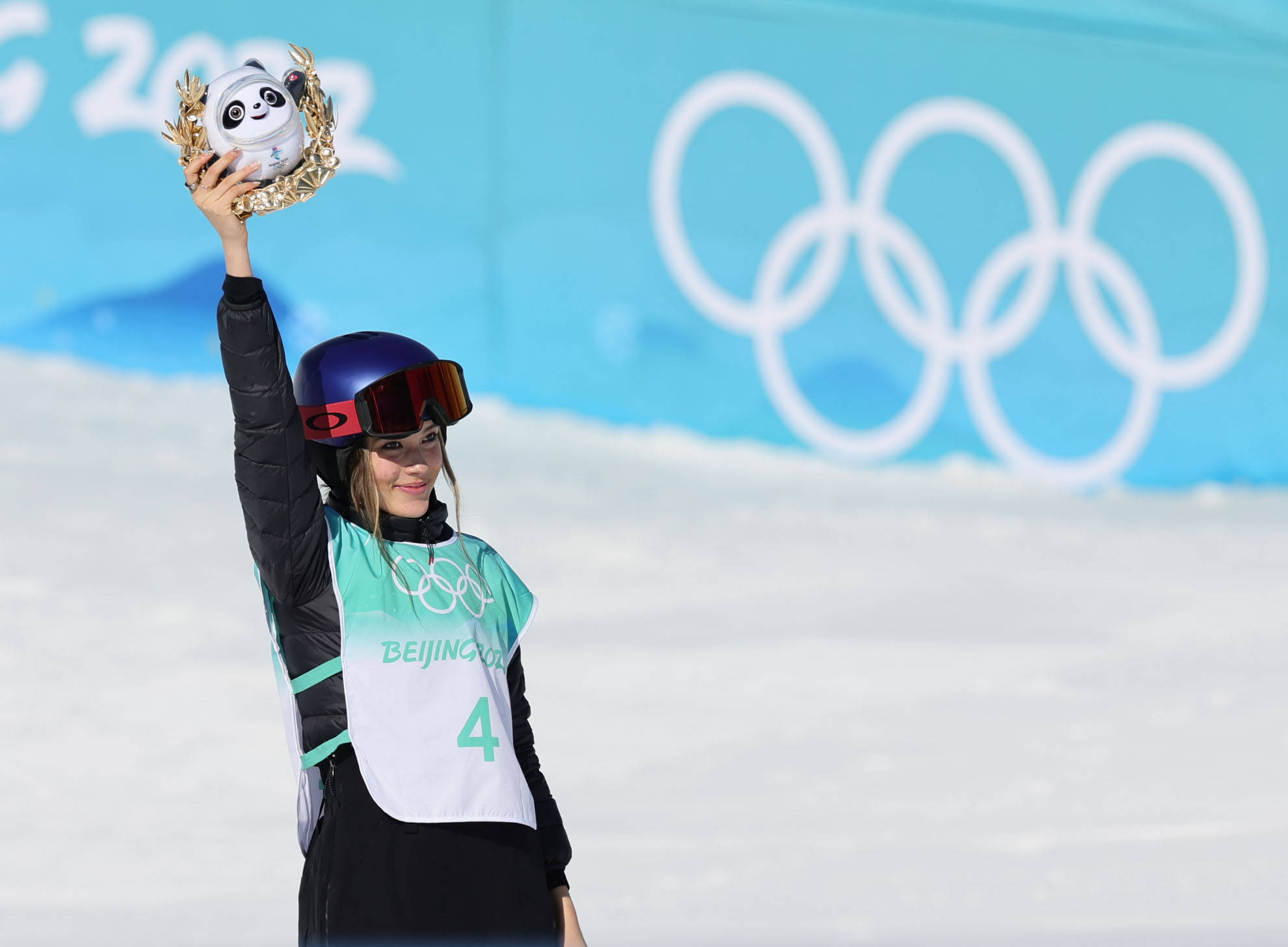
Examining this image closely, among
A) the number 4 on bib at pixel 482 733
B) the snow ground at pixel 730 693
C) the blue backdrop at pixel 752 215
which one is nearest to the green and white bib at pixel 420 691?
the number 4 on bib at pixel 482 733

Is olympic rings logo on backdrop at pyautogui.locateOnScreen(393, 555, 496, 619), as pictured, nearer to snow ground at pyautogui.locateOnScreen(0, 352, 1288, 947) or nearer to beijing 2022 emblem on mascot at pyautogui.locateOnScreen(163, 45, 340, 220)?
beijing 2022 emblem on mascot at pyautogui.locateOnScreen(163, 45, 340, 220)

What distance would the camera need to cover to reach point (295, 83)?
2059mm

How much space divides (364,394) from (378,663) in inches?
13.4

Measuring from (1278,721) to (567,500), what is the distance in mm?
2707

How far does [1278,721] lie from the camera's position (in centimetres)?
572

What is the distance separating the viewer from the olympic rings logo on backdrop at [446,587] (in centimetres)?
192

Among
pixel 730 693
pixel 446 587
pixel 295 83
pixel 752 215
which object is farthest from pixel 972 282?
pixel 446 587

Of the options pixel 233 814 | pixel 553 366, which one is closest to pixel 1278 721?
pixel 553 366

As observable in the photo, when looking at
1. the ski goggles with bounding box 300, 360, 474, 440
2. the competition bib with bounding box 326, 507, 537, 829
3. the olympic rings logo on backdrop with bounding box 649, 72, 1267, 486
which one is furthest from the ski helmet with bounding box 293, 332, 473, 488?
the olympic rings logo on backdrop with bounding box 649, 72, 1267, 486

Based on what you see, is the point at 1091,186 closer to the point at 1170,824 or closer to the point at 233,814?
the point at 1170,824

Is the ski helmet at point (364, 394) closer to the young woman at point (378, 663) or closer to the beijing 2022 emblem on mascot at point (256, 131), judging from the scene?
the young woman at point (378, 663)

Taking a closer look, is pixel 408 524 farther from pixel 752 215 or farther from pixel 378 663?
pixel 752 215

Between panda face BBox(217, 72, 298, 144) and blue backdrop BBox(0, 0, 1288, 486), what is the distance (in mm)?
3771

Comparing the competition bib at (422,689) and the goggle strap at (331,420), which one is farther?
the goggle strap at (331,420)
